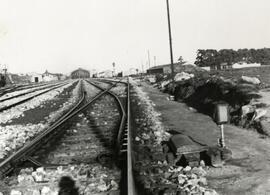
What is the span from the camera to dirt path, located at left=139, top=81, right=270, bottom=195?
14.6 ft

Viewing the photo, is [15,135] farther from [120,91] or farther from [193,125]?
[120,91]

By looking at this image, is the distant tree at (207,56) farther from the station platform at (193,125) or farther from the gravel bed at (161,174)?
the gravel bed at (161,174)

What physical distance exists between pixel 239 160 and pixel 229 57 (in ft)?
368

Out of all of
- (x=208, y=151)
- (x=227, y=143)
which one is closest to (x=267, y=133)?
(x=227, y=143)

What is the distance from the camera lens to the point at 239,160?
569 centimetres

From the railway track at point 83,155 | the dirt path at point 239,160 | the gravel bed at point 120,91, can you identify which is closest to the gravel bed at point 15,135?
the railway track at point 83,155

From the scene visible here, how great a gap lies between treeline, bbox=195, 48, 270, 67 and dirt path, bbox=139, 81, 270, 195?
105 metres

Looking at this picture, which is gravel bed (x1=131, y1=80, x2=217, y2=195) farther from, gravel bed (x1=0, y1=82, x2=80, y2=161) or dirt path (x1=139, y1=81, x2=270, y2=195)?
gravel bed (x1=0, y1=82, x2=80, y2=161)

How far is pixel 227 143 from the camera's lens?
23.0ft

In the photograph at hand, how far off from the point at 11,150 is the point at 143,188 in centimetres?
424

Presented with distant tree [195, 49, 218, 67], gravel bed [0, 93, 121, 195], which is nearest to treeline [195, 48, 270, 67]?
distant tree [195, 49, 218, 67]

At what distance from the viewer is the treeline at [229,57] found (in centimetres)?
11194

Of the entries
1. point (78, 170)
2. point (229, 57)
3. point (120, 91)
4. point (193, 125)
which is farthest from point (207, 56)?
point (78, 170)

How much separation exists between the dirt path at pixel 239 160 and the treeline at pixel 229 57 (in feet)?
346
